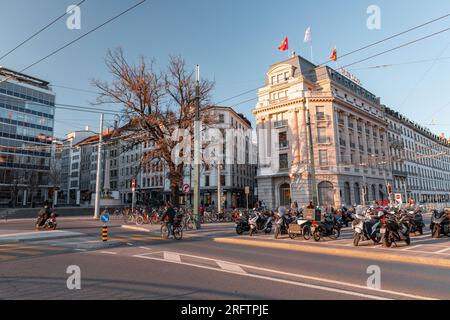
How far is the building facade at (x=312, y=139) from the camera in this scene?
38.8 metres

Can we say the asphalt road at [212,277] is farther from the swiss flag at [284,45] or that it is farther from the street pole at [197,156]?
the swiss flag at [284,45]

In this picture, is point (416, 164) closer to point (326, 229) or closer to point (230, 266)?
point (326, 229)

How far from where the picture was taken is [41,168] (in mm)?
59250

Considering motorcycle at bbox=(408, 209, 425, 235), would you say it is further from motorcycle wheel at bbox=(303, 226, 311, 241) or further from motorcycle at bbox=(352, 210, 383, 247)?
motorcycle wheel at bbox=(303, 226, 311, 241)

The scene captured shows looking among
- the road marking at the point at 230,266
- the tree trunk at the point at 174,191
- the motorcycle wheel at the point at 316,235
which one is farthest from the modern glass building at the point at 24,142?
the road marking at the point at 230,266

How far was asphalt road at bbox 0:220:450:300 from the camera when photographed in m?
5.02

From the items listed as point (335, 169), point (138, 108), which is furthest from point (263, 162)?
point (138, 108)

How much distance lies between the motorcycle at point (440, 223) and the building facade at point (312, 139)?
24604 millimetres

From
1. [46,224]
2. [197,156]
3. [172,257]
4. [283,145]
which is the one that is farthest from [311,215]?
[283,145]

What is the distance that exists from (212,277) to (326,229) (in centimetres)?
868

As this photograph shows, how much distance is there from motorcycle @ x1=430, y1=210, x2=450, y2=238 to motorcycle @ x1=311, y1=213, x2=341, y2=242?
13.8ft

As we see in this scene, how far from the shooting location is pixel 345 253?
9734 mm

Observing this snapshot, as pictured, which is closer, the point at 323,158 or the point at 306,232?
the point at 306,232
